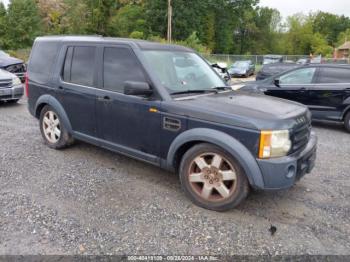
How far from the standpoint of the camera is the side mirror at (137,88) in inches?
144

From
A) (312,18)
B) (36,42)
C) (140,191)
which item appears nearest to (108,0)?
(36,42)

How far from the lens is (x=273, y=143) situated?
319 cm

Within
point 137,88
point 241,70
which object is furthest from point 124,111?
point 241,70

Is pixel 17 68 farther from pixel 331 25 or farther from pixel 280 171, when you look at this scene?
pixel 331 25

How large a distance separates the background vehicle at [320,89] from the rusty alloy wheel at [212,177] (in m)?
5.06

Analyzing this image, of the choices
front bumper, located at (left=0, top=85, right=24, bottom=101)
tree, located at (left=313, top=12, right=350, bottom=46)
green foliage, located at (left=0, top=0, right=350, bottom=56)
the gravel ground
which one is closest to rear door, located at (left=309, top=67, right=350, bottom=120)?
the gravel ground

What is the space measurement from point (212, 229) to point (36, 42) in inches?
175

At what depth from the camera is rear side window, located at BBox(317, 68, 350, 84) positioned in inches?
292

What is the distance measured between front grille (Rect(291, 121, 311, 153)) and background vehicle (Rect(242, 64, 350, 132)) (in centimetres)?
413

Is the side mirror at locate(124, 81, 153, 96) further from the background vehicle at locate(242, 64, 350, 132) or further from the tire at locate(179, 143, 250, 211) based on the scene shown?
the background vehicle at locate(242, 64, 350, 132)

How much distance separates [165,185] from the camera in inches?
165

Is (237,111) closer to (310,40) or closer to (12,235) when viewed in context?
(12,235)

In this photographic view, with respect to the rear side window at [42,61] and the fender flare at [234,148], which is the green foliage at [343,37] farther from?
the fender flare at [234,148]

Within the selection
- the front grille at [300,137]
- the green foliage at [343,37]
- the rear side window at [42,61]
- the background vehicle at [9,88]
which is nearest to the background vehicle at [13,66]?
the background vehicle at [9,88]
